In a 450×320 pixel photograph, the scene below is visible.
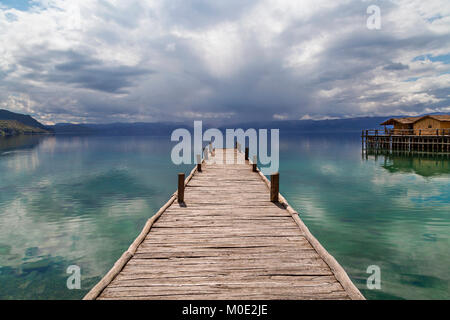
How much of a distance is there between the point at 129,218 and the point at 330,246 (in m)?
11.0

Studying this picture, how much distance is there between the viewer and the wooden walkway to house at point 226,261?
4.37 metres

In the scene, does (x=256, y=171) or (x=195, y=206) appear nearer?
(x=195, y=206)

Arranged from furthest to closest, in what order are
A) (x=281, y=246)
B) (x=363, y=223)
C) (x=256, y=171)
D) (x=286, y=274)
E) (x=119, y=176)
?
1. (x=119, y=176)
2. (x=256, y=171)
3. (x=363, y=223)
4. (x=281, y=246)
5. (x=286, y=274)

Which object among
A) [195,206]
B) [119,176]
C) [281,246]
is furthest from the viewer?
[119,176]

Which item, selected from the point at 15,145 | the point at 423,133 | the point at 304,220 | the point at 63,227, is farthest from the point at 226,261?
the point at 15,145

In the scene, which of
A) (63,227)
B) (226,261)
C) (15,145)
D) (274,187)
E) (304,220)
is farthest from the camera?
(15,145)

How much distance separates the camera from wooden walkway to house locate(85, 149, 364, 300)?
14.3 ft

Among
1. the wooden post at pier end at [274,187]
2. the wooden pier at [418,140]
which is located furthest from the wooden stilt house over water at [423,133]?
the wooden post at pier end at [274,187]

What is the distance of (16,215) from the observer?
15992 mm

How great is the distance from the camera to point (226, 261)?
538cm

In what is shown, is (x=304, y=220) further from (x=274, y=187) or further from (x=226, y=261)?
(x=226, y=261)
